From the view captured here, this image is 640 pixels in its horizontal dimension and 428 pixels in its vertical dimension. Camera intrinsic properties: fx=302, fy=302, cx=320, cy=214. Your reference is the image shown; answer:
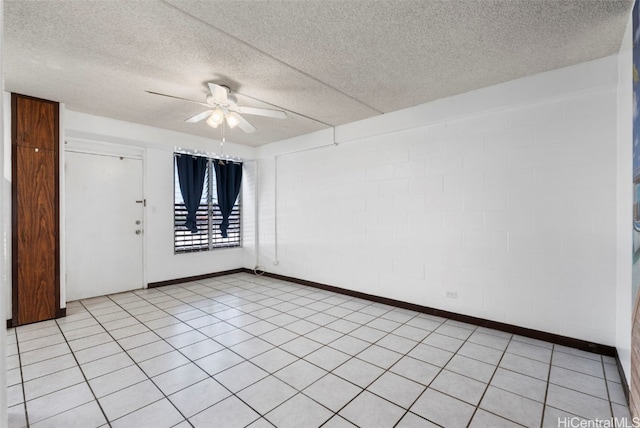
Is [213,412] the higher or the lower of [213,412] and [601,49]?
the lower

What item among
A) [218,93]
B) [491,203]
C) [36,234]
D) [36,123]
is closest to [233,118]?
[218,93]

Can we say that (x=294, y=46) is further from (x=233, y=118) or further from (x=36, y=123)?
(x=36, y=123)

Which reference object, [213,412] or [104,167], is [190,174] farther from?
[213,412]

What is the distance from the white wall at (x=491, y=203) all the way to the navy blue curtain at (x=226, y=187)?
223cm

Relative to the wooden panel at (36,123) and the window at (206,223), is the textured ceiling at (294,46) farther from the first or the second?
the window at (206,223)

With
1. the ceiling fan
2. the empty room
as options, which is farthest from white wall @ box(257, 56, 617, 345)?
the ceiling fan

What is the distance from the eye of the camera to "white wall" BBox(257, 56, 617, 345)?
2.80 m

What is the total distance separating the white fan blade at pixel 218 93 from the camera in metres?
2.91

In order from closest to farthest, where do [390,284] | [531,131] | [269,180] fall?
1. [531,131]
2. [390,284]
3. [269,180]

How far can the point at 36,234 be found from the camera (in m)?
3.60

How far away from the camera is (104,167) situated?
187 inches

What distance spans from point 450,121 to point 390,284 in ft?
7.42

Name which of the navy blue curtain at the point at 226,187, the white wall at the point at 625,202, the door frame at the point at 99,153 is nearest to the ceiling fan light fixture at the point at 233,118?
the door frame at the point at 99,153

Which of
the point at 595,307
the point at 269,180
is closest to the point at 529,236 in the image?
the point at 595,307
